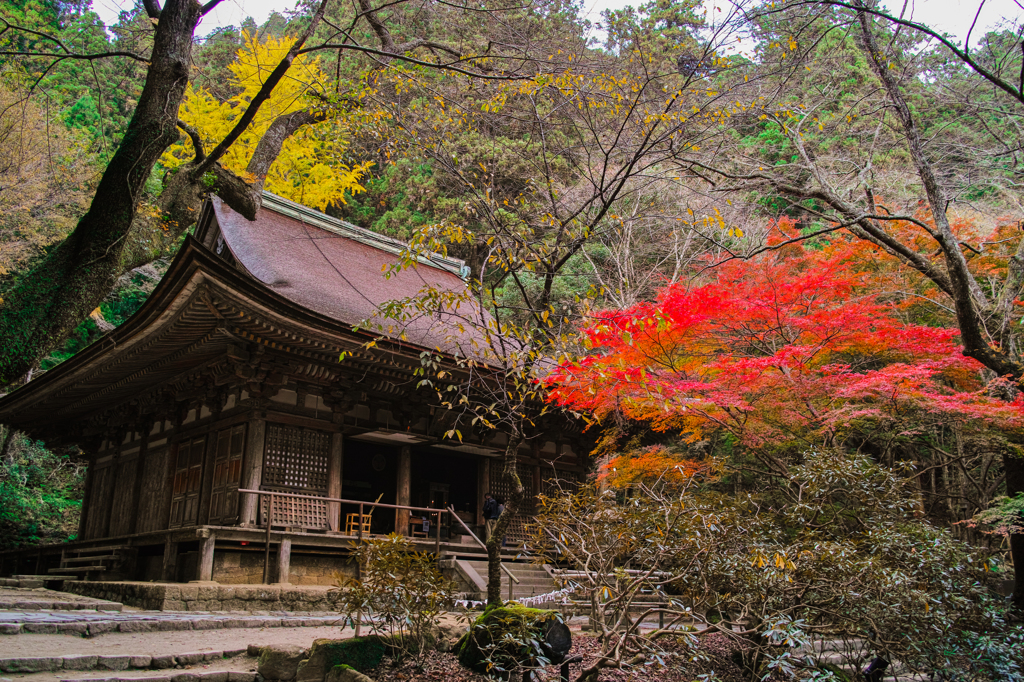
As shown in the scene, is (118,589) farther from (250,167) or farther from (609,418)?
(609,418)

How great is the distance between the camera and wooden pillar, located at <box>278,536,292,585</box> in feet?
28.7

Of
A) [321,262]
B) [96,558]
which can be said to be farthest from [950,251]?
[96,558]

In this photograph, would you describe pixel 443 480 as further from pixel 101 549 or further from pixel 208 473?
pixel 101 549

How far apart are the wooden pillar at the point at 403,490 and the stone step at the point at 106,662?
213 inches

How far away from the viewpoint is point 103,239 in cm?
398

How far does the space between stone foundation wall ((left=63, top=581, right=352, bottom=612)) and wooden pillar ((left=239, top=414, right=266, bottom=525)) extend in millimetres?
1510

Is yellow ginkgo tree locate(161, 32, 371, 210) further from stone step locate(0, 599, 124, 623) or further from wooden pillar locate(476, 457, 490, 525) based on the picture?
stone step locate(0, 599, 124, 623)

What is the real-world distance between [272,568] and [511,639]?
5.29 m

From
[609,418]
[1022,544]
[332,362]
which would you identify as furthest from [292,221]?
[1022,544]

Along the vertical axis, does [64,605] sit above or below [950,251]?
below

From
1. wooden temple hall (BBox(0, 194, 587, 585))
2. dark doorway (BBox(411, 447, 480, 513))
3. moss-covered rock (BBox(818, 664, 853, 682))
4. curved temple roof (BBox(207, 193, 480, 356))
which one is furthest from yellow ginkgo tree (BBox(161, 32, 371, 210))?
moss-covered rock (BBox(818, 664, 853, 682))

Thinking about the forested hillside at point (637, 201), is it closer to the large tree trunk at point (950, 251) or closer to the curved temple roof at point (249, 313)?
the large tree trunk at point (950, 251)

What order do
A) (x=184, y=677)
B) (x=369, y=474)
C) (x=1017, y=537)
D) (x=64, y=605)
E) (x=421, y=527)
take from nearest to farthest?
(x=184, y=677) → (x=64, y=605) → (x=1017, y=537) → (x=421, y=527) → (x=369, y=474)

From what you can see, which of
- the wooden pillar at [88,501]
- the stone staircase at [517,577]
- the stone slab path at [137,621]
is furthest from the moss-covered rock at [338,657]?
the wooden pillar at [88,501]
